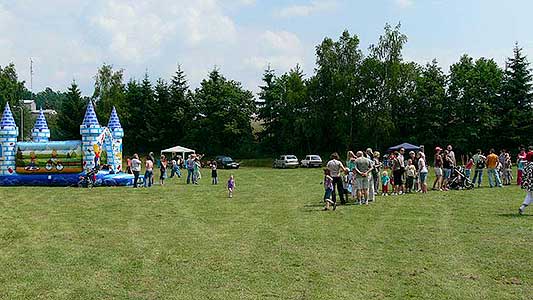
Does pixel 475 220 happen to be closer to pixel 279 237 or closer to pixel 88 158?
pixel 279 237

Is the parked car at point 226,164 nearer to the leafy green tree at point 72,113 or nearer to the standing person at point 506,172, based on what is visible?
the leafy green tree at point 72,113

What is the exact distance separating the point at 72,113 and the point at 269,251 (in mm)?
56128

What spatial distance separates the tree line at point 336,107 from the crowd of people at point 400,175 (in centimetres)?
2620

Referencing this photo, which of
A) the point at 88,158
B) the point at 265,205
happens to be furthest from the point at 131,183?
the point at 265,205

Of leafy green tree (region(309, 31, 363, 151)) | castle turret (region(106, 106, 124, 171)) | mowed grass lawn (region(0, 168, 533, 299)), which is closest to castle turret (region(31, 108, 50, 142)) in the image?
castle turret (region(106, 106, 124, 171))

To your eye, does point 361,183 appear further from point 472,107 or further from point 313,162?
point 472,107

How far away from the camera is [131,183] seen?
25.4 metres

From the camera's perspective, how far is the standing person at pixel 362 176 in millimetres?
15211

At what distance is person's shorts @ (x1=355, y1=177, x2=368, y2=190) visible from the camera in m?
15.4

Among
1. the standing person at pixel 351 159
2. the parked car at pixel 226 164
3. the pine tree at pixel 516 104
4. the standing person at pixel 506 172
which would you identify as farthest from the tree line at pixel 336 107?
the standing person at pixel 351 159

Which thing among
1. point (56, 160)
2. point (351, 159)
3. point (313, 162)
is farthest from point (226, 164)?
point (351, 159)

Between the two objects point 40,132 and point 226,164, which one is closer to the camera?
point 40,132

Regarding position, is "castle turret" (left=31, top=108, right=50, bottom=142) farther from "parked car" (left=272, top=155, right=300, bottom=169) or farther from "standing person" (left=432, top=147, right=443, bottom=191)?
"parked car" (left=272, top=155, right=300, bottom=169)

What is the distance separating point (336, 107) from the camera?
5106 centimetres
